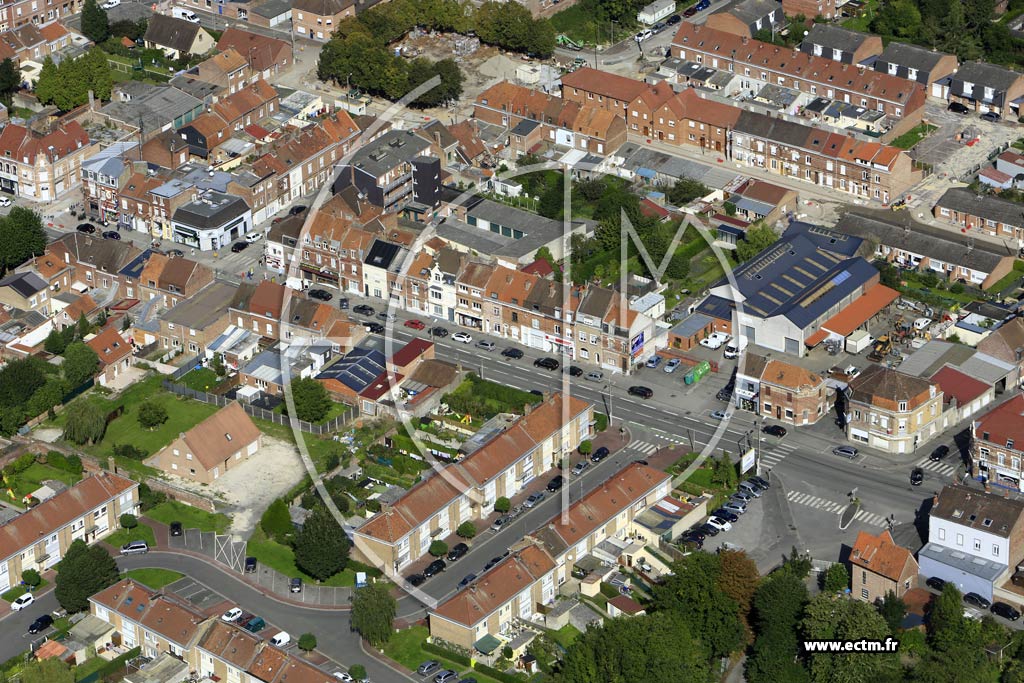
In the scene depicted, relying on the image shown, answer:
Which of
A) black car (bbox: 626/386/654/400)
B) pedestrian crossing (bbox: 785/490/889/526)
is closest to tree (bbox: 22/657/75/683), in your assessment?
black car (bbox: 626/386/654/400)

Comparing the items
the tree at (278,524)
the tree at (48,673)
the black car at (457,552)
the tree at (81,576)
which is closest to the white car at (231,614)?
the tree at (278,524)

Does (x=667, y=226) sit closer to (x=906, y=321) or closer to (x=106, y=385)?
(x=906, y=321)

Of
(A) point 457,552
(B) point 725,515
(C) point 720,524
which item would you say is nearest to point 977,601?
(C) point 720,524

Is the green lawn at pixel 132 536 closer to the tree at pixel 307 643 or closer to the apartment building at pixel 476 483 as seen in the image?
the apartment building at pixel 476 483

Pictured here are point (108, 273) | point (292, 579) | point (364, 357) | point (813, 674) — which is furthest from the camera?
point (108, 273)

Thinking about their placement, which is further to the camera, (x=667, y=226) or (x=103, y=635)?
(x=667, y=226)

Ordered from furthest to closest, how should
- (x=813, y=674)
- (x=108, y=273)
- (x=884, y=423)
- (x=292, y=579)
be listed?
(x=108, y=273), (x=884, y=423), (x=292, y=579), (x=813, y=674)

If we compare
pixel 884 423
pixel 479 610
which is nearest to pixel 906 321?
pixel 884 423
